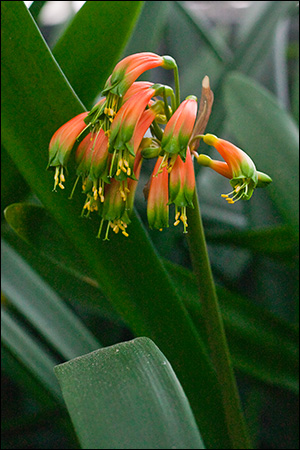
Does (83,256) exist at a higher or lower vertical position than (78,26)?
lower

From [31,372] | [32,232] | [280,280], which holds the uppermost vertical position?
[32,232]

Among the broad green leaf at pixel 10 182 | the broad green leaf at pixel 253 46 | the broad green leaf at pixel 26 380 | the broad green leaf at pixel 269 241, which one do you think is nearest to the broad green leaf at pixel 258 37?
the broad green leaf at pixel 253 46

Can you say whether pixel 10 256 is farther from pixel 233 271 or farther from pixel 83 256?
pixel 233 271

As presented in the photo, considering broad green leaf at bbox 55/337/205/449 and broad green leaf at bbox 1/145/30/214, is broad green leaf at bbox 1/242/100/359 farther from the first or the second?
broad green leaf at bbox 55/337/205/449

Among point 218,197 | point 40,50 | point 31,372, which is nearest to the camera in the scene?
point 40,50

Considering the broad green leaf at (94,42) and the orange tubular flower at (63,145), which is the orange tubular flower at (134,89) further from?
the broad green leaf at (94,42)

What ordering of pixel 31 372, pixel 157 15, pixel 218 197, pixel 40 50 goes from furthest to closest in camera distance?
pixel 218 197
pixel 157 15
pixel 31 372
pixel 40 50

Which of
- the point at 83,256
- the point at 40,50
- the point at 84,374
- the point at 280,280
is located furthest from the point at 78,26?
the point at 280,280

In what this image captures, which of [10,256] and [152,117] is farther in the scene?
[10,256]
